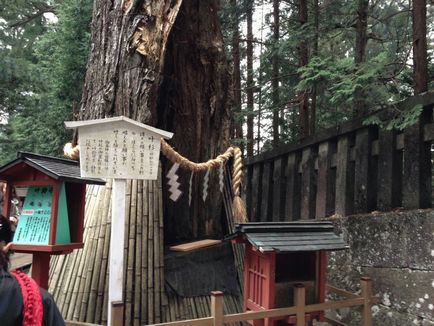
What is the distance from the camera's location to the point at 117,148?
10.8 feet

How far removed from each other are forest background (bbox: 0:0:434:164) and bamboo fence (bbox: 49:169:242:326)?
255 cm

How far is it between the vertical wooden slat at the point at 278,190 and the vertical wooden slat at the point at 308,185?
69 cm

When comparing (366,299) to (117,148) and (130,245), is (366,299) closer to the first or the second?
(130,245)

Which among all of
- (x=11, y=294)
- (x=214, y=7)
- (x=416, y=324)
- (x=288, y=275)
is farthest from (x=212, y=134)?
(x=11, y=294)

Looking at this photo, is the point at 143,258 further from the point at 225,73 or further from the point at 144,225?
the point at 225,73

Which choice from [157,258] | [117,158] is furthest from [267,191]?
[117,158]

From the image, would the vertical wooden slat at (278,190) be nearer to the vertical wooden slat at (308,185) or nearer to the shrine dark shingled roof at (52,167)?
the vertical wooden slat at (308,185)

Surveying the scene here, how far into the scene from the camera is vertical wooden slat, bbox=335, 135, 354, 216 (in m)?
4.93

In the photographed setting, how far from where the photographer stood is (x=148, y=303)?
4.21 m

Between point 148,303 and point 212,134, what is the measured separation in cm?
282

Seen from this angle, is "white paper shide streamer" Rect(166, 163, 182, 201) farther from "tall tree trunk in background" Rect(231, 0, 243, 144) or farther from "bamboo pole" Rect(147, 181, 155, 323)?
"tall tree trunk in background" Rect(231, 0, 243, 144)

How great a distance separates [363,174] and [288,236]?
196 centimetres

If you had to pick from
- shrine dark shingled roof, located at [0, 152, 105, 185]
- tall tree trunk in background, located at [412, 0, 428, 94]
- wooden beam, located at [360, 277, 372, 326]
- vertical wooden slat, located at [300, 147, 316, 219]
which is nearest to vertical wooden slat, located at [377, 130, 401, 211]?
tall tree trunk in background, located at [412, 0, 428, 94]

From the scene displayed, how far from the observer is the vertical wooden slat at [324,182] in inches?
209
